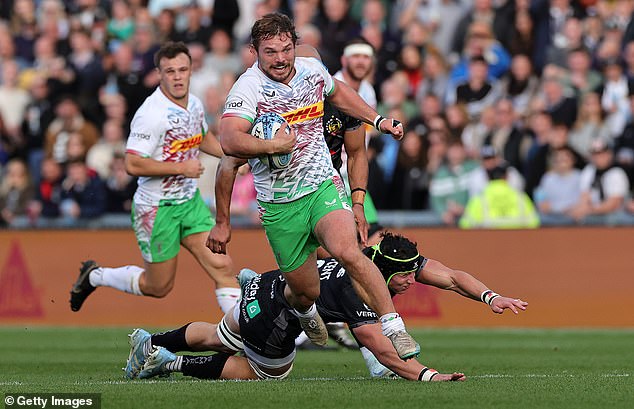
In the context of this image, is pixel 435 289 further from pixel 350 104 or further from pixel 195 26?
pixel 350 104

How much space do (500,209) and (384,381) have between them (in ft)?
27.1

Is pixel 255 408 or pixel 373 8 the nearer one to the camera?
pixel 255 408

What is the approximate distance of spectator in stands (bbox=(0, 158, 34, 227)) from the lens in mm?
20545

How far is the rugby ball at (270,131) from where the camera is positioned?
33.2 ft

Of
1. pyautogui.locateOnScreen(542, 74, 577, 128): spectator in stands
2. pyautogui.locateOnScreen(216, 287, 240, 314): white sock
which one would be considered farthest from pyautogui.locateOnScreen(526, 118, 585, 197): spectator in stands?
pyautogui.locateOnScreen(216, 287, 240, 314): white sock

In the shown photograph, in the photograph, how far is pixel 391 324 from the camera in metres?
9.80

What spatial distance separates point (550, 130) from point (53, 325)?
7517 millimetres

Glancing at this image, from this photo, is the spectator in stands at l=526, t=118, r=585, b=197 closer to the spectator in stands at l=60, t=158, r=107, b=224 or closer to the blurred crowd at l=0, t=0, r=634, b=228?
the blurred crowd at l=0, t=0, r=634, b=228

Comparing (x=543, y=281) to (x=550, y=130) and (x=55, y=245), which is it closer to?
(x=550, y=130)

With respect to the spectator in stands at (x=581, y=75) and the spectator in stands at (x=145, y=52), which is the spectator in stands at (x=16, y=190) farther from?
the spectator in stands at (x=581, y=75)

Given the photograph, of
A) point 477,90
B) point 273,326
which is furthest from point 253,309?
point 477,90

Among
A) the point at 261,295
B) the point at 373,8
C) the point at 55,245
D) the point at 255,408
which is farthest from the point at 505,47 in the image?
the point at 255,408

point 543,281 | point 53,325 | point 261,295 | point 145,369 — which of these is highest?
point 261,295

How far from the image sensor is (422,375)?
10.3 meters
